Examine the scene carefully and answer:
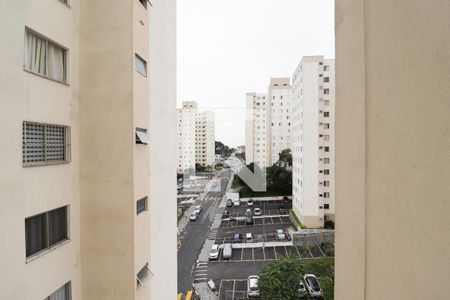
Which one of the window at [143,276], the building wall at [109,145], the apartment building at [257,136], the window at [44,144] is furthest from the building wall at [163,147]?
the apartment building at [257,136]

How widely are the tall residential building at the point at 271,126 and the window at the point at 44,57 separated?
34741 millimetres

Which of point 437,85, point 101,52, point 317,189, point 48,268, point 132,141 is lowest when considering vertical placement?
point 317,189

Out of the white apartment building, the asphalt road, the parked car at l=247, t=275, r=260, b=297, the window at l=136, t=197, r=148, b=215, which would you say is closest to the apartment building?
the white apartment building

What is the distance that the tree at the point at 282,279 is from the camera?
11375 millimetres

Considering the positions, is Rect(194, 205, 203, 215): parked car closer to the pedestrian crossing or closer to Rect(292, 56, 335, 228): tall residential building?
the pedestrian crossing

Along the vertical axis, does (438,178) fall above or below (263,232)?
above

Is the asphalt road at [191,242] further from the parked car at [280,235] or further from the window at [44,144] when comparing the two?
the window at [44,144]

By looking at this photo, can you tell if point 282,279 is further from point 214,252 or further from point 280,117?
point 280,117

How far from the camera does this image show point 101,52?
3.79m

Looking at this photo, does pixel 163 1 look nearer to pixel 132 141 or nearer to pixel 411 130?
pixel 132 141

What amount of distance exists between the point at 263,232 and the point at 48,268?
20.6 metres

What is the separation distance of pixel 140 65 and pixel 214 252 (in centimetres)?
1643

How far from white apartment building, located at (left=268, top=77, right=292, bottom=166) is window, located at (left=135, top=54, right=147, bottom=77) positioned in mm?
33733

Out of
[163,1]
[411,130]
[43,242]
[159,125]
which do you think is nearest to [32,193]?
[43,242]
